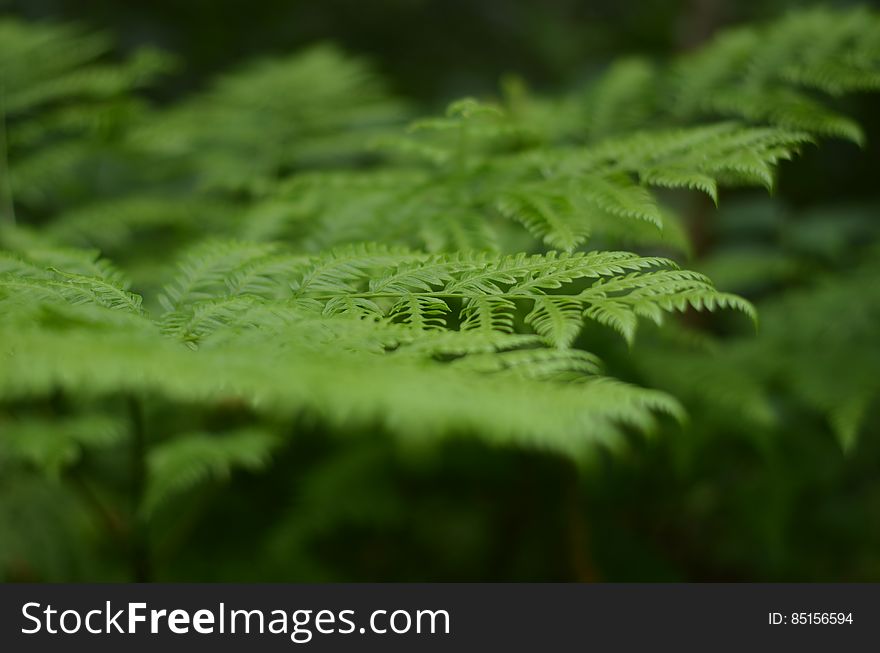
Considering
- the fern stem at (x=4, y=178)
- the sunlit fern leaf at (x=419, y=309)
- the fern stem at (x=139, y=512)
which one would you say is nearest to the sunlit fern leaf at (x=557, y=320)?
the sunlit fern leaf at (x=419, y=309)

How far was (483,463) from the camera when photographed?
2318 millimetres

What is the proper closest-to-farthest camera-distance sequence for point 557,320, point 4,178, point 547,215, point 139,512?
point 557,320 < point 547,215 < point 139,512 < point 4,178

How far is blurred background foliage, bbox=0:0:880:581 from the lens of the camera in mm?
2156

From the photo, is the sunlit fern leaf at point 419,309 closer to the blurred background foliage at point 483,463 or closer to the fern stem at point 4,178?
the blurred background foliage at point 483,463

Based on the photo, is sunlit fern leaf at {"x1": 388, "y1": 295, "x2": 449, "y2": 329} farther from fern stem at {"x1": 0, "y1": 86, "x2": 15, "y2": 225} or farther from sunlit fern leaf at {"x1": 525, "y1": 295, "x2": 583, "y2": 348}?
fern stem at {"x1": 0, "y1": 86, "x2": 15, "y2": 225}

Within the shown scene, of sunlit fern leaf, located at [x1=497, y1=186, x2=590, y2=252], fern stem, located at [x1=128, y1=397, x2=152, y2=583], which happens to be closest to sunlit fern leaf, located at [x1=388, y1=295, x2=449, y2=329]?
sunlit fern leaf, located at [x1=497, y1=186, x2=590, y2=252]

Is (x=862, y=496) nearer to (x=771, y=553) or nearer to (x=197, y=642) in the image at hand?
(x=771, y=553)

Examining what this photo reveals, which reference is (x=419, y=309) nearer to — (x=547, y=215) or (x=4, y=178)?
(x=547, y=215)

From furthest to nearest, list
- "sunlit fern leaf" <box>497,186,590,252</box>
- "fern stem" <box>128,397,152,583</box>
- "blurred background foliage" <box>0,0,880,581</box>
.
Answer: "blurred background foliage" <box>0,0,880,581</box> < "fern stem" <box>128,397,152,583</box> < "sunlit fern leaf" <box>497,186,590,252</box>

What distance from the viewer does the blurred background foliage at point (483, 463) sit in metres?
2.16

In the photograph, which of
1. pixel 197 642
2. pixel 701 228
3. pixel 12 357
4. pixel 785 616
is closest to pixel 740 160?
pixel 785 616

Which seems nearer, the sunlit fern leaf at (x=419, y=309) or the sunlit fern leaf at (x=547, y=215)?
the sunlit fern leaf at (x=419, y=309)

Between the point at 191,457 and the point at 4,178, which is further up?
the point at 4,178

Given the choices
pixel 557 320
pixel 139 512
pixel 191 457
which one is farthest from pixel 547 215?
pixel 139 512
